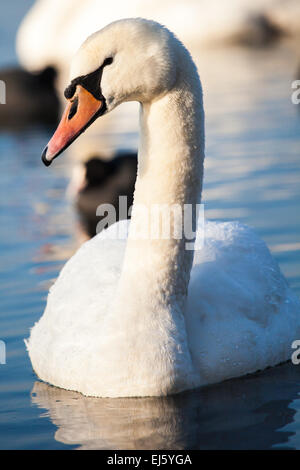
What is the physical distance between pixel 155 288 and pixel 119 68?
4.04ft

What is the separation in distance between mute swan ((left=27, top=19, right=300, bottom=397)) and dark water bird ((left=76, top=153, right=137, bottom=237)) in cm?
604

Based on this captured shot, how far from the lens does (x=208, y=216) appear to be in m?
10.5

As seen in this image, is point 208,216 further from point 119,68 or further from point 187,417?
point 119,68

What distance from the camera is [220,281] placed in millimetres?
6344

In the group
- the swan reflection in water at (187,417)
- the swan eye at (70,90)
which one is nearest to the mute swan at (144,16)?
the swan reflection in water at (187,417)

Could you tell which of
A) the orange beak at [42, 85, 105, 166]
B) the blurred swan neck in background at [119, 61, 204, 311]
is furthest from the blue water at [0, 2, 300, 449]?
the orange beak at [42, 85, 105, 166]

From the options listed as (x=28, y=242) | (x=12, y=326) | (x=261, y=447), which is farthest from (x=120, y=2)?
(x=261, y=447)

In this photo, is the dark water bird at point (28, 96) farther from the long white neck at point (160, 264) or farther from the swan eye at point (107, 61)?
the swan eye at point (107, 61)

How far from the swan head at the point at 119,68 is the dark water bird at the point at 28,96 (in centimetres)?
1472

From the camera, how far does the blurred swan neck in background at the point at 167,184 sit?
5617 mm

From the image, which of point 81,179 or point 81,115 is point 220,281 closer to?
point 81,115

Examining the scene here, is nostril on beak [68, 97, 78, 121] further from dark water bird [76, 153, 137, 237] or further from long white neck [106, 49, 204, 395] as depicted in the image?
dark water bird [76, 153, 137, 237]

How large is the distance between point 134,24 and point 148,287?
1.42m

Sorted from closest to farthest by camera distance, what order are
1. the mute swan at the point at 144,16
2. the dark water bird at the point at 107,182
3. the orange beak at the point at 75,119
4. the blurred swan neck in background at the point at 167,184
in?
1. the orange beak at the point at 75,119
2. the blurred swan neck in background at the point at 167,184
3. the dark water bird at the point at 107,182
4. the mute swan at the point at 144,16
